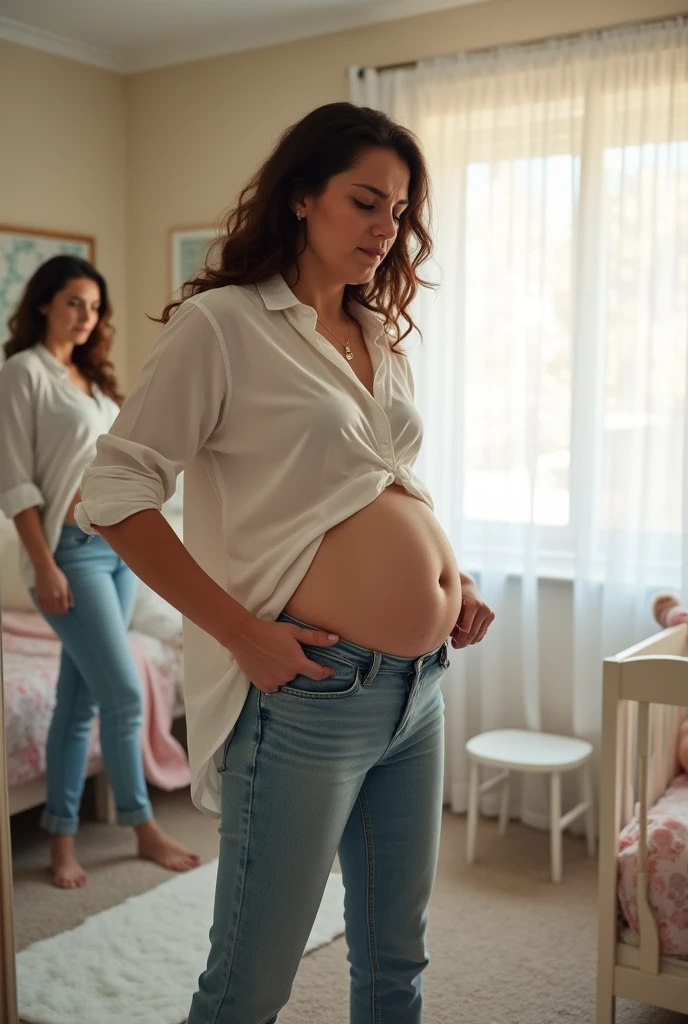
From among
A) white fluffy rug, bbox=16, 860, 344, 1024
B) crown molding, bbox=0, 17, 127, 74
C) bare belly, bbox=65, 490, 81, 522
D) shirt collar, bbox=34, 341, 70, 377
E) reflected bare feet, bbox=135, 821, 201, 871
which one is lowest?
white fluffy rug, bbox=16, 860, 344, 1024

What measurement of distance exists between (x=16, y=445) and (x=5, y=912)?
1.06 metres

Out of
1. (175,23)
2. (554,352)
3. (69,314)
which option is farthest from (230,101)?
(554,352)

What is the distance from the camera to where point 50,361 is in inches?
97.4

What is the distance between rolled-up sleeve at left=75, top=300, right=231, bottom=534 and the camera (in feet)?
3.79

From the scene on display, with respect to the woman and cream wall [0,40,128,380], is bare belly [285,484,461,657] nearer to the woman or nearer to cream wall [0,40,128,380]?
the woman

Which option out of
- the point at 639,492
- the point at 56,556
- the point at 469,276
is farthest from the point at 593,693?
the point at 56,556

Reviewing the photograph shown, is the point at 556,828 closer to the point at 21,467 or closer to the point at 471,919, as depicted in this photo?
the point at 471,919

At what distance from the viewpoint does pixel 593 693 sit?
2.90 metres

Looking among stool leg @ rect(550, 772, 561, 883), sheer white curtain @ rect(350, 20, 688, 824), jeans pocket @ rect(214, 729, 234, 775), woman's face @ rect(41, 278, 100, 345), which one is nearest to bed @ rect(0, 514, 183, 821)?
woman's face @ rect(41, 278, 100, 345)

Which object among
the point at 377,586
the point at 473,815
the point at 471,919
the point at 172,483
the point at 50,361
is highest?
the point at 50,361

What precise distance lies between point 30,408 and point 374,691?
1.39 metres

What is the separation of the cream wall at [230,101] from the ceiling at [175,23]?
0.12 feet

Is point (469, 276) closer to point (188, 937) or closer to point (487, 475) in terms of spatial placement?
point (487, 475)

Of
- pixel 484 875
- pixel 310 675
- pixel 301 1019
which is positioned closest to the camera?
pixel 310 675
